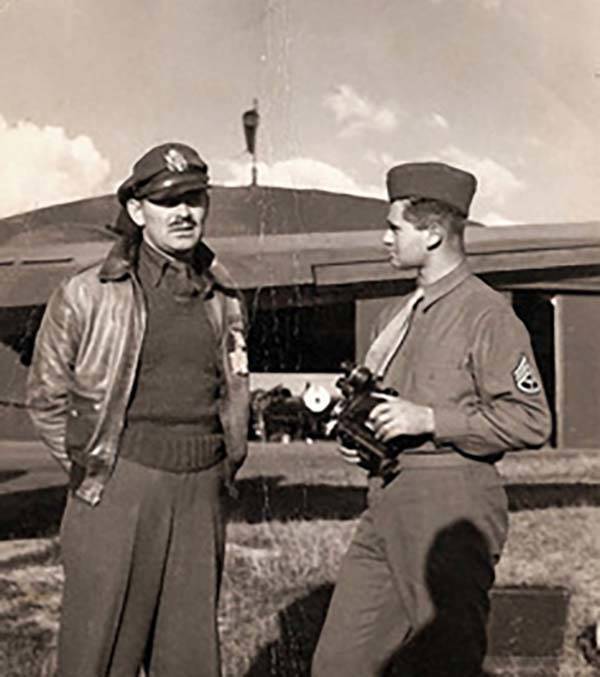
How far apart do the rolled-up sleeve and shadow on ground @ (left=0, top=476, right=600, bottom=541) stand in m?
4.43

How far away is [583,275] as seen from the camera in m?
7.21

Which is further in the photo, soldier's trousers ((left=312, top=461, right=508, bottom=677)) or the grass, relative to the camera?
the grass

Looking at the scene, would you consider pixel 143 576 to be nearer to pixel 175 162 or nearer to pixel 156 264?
pixel 156 264

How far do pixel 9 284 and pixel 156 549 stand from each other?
3.55 m

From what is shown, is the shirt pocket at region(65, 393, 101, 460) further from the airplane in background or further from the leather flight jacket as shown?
the airplane in background

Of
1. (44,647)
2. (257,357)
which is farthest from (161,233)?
(257,357)

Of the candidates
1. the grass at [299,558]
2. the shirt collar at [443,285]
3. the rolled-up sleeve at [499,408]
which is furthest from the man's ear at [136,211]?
the grass at [299,558]

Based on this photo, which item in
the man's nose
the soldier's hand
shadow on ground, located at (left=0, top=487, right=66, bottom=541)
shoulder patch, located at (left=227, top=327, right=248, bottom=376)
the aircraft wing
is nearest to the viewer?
the soldier's hand

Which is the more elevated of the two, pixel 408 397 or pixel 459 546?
pixel 408 397

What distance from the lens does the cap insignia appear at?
2.75 m

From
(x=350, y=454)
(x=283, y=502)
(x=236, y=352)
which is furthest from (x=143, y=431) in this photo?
(x=283, y=502)

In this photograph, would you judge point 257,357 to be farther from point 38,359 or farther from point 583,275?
point 38,359

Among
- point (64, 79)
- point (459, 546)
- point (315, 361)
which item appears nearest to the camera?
point (459, 546)

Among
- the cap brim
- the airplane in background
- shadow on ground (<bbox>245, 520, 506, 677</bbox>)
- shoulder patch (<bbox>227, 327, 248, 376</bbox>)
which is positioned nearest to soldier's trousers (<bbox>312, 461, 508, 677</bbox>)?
shadow on ground (<bbox>245, 520, 506, 677</bbox>)
